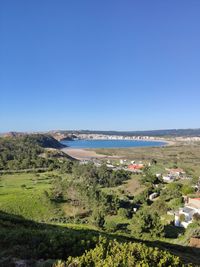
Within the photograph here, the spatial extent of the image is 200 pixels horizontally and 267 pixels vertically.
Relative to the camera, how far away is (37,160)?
88938 mm

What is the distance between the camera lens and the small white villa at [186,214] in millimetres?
41481

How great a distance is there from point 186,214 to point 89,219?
41.2 ft

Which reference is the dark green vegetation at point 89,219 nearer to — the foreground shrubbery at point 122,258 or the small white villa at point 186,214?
the foreground shrubbery at point 122,258

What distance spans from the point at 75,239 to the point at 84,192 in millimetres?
39785

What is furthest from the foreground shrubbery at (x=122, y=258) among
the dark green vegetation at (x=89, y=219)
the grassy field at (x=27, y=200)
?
the grassy field at (x=27, y=200)

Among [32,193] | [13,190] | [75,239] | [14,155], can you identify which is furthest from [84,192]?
[14,155]

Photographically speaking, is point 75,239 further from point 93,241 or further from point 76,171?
point 76,171

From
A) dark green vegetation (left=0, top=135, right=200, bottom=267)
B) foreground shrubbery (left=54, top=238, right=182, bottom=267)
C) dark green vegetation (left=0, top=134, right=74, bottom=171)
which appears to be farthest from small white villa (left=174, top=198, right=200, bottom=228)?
dark green vegetation (left=0, top=134, right=74, bottom=171)

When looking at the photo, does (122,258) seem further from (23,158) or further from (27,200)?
(23,158)

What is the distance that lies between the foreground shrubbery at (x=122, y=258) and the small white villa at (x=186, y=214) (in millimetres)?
34697

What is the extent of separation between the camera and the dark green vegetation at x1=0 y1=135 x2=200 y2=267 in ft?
27.6

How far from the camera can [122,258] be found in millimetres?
7629

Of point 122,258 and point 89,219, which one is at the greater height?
point 122,258

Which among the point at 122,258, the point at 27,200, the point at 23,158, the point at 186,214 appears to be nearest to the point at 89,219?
the point at 27,200
